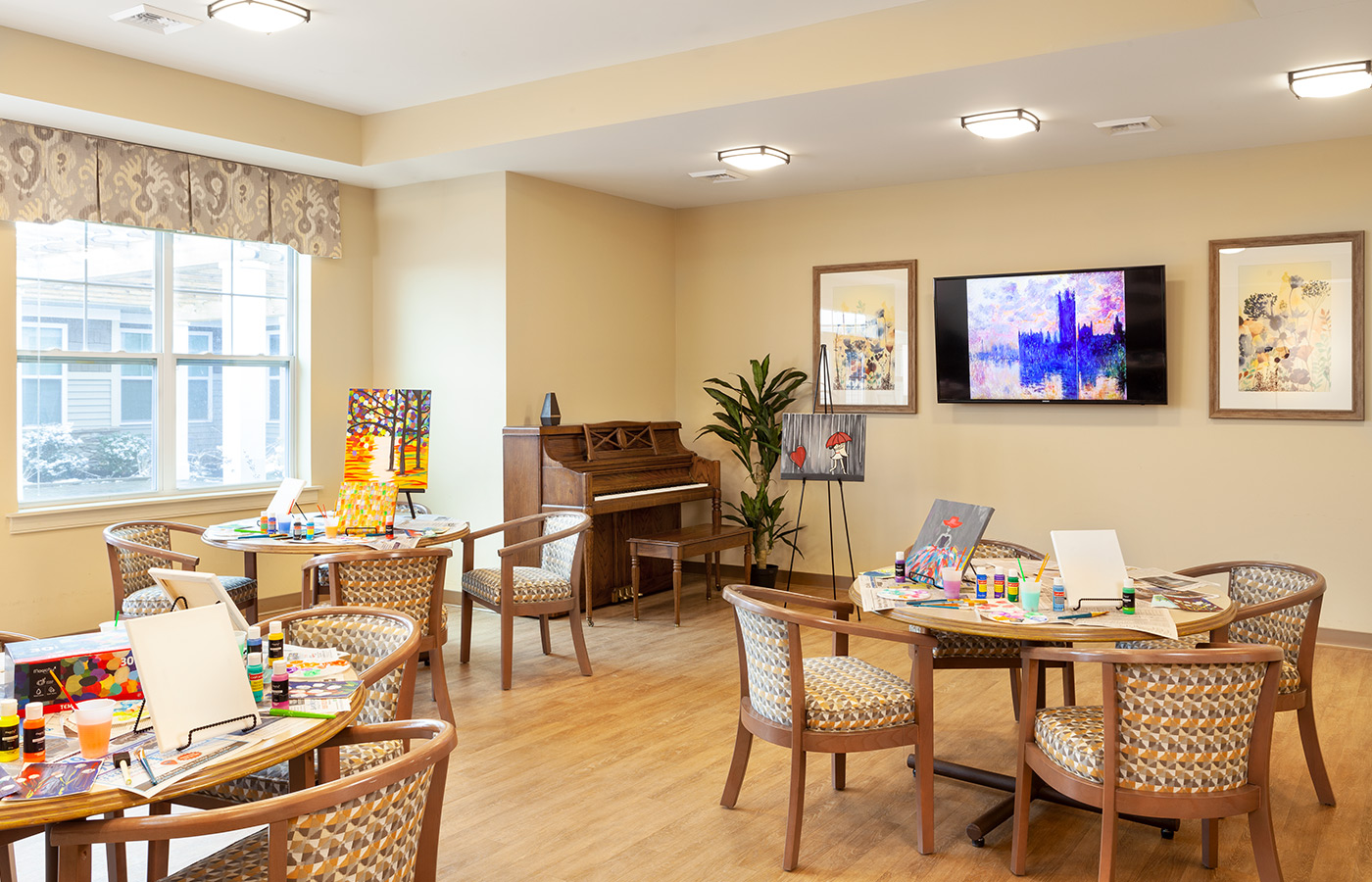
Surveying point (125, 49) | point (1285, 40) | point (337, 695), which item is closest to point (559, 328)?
point (125, 49)

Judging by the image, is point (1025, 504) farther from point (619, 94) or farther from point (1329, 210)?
point (619, 94)

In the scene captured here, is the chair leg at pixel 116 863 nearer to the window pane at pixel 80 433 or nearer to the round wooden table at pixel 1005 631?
the round wooden table at pixel 1005 631

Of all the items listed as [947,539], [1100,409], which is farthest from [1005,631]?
[1100,409]

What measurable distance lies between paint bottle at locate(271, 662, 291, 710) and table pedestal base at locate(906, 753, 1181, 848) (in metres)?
2.16

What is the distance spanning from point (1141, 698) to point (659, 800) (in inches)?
68.3

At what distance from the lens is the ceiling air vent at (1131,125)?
5430 mm

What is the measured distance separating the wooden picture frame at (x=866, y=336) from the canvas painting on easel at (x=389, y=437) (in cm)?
308

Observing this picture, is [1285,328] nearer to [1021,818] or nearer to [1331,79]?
[1331,79]

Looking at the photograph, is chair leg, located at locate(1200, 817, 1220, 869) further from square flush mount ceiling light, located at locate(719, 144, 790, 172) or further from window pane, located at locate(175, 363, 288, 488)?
window pane, located at locate(175, 363, 288, 488)

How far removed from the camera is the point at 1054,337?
6547mm

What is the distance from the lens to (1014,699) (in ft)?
14.3

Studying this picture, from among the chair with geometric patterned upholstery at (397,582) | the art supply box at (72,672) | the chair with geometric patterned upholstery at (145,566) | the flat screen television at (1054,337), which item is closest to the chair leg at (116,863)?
the art supply box at (72,672)

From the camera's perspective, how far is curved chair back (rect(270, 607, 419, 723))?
3.00m

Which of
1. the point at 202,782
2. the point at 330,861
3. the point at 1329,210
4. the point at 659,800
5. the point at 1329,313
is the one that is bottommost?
the point at 659,800
